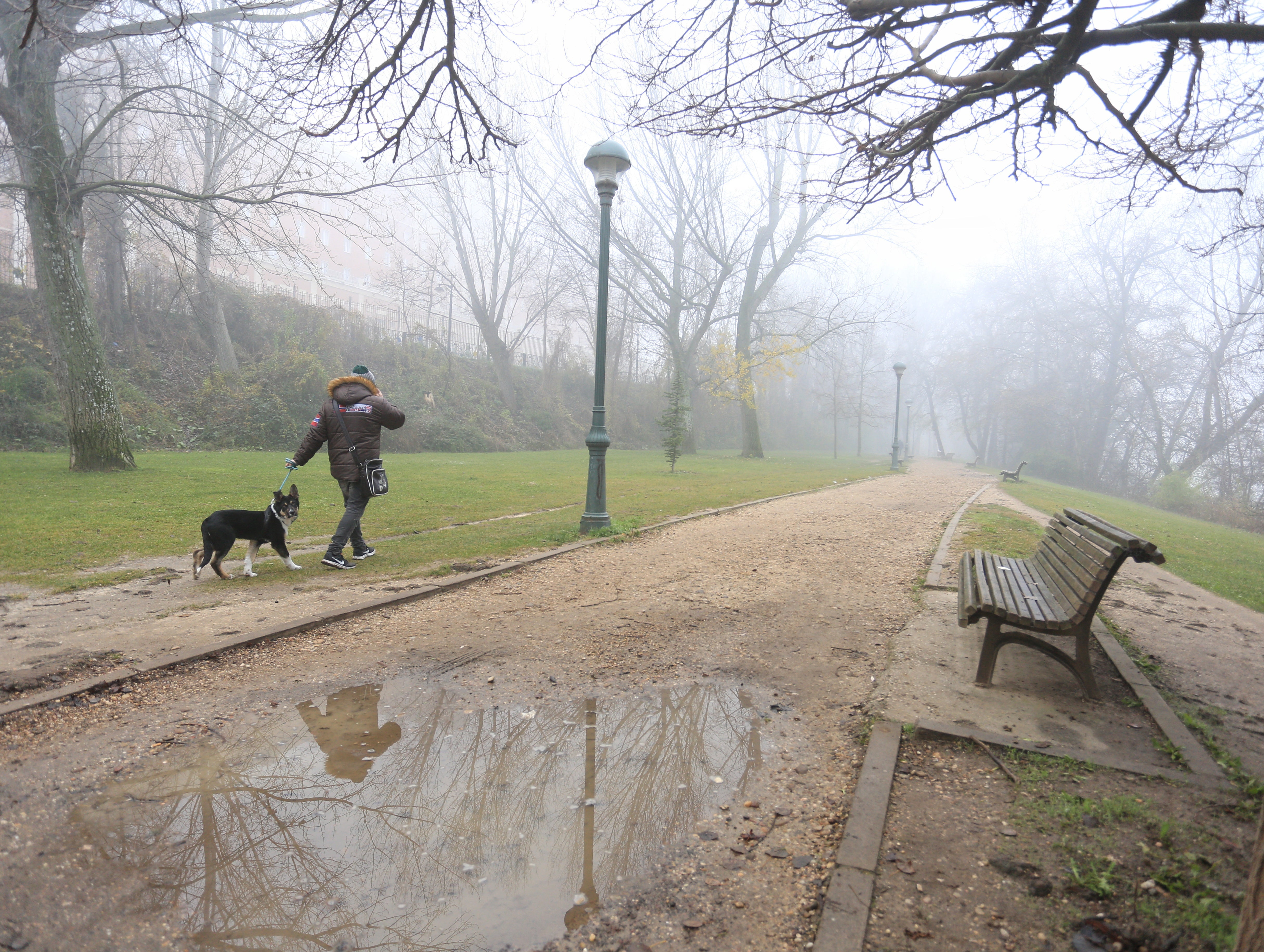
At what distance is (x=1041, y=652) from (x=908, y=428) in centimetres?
4802

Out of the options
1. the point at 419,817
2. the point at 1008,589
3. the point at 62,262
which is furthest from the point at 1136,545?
the point at 62,262

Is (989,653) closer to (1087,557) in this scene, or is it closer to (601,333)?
(1087,557)

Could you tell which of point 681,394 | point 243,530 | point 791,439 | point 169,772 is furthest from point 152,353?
point 791,439

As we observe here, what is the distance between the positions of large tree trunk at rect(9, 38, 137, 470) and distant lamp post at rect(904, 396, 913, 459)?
40.2 metres

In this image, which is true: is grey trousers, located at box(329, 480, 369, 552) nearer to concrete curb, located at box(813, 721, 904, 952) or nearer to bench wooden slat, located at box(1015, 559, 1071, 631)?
concrete curb, located at box(813, 721, 904, 952)


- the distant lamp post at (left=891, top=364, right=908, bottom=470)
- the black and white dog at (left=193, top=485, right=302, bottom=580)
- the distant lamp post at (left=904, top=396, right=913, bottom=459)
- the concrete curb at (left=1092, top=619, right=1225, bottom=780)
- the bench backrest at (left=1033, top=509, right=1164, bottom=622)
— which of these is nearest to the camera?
the concrete curb at (left=1092, top=619, right=1225, bottom=780)

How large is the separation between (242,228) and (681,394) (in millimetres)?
12874

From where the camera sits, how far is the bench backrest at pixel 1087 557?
362 cm

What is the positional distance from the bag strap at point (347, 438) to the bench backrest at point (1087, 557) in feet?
20.1

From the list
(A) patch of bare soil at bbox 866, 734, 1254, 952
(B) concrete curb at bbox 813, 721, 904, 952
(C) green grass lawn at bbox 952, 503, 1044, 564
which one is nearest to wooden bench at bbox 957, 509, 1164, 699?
(A) patch of bare soil at bbox 866, 734, 1254, 952

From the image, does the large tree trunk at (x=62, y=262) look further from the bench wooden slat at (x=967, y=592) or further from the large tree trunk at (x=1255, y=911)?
the large tree trunk at (x=1255, y=911)

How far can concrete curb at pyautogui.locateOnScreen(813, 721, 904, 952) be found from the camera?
84.0 inches

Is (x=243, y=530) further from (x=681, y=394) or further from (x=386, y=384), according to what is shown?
(x=386, y=384)

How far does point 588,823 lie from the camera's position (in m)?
2.80
